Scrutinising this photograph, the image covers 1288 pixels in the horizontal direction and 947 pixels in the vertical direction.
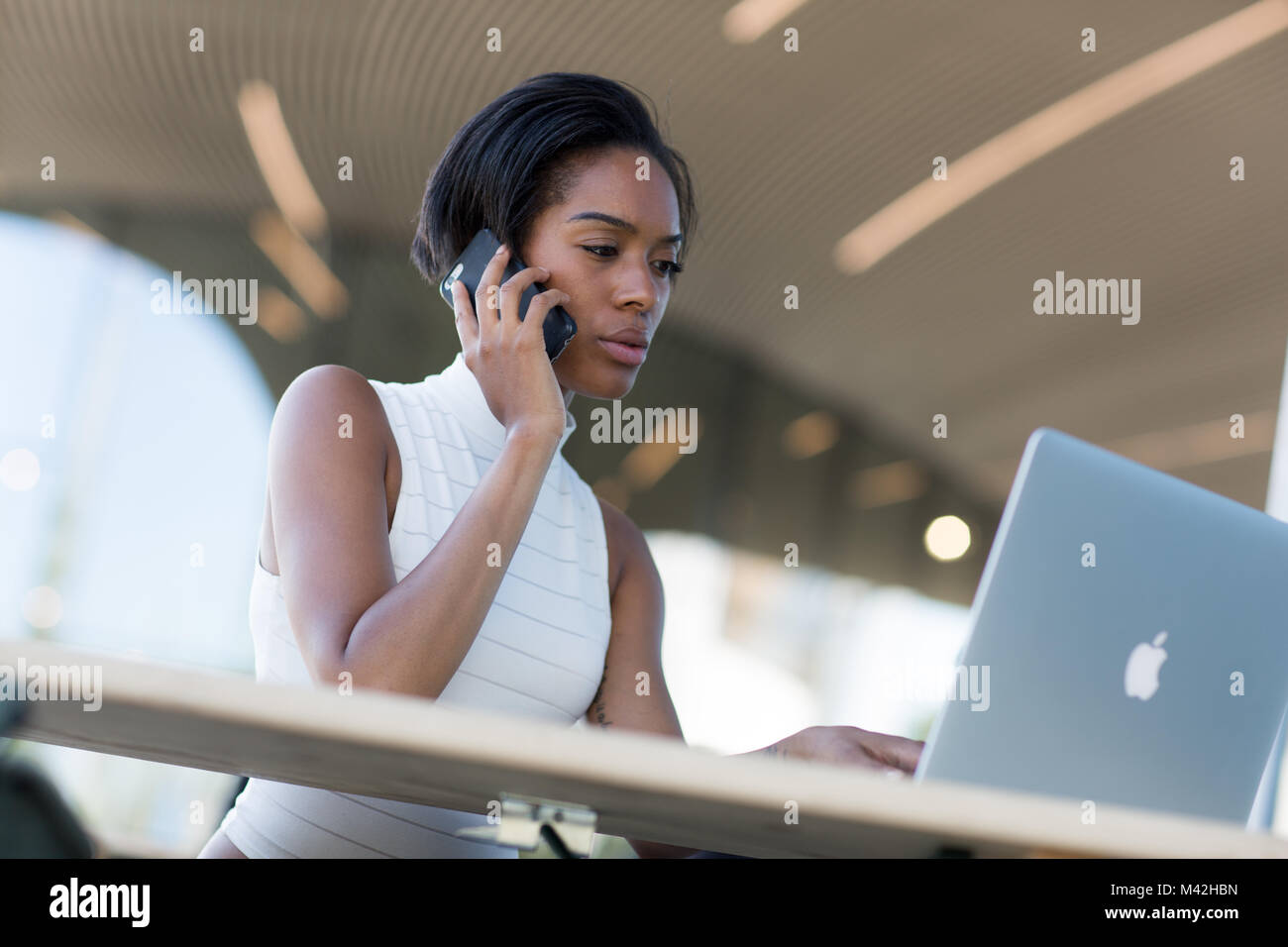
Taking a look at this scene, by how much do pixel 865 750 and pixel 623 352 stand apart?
78cm

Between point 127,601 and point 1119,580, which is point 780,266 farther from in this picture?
point 1119,580

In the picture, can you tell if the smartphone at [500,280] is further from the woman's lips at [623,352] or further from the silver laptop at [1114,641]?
the silver laptop at [1114,641]

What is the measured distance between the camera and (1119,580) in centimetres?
91

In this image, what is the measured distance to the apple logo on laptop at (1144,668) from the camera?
92 cm

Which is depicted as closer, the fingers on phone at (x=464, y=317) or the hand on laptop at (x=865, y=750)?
the hand on laptop at (x=865, y=750)

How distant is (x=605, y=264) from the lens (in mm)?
1682

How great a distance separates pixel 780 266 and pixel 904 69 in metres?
2.51

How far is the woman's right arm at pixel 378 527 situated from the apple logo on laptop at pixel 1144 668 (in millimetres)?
662

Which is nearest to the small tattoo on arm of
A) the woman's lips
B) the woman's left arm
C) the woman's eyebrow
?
the woman's left arm

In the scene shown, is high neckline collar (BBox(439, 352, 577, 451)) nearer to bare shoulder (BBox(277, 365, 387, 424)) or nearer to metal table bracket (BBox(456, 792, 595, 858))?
bare shoulder (BBox(277, 365, 387, 424))

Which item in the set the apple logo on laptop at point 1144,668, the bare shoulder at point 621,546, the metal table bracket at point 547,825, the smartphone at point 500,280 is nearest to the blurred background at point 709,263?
the bare shoulder at point 621,546

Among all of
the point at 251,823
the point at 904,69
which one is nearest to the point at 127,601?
the point at 904,69

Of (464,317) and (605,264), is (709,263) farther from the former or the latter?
(464,317)

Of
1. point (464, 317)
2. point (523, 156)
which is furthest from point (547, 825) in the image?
point (523, 156)
